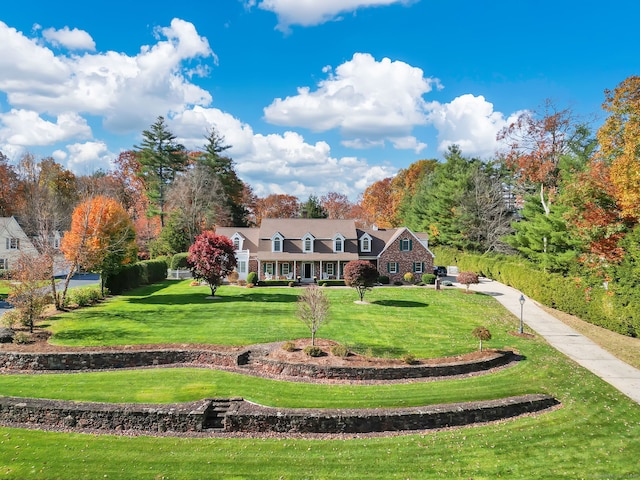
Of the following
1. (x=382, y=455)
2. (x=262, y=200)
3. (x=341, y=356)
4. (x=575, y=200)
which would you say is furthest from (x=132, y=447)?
(x=262, y=200)

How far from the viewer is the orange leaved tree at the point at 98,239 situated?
29.0m

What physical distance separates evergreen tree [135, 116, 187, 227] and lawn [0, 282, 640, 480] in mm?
34867

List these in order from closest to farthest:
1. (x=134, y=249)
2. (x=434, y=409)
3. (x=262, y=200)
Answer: (x=434, y=409) < (x=134, y=249) < (x=262, y=200)

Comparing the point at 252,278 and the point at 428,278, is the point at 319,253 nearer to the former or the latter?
the point at 252,278

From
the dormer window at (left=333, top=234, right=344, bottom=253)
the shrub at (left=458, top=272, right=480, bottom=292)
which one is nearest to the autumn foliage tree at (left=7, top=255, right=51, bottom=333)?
the dormer window at (left=333, top=234, right=344, bottom=253)

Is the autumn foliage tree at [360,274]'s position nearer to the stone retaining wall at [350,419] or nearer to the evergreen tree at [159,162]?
the stone retaining wall at [350,419]

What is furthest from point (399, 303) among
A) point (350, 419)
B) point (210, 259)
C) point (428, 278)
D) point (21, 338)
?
point (21, 338)

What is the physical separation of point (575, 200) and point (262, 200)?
58795mm

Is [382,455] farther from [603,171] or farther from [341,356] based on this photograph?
[603,171]

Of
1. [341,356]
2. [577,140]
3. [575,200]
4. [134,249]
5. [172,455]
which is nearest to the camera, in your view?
[172,455]

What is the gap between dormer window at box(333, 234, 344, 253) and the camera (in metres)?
44.1

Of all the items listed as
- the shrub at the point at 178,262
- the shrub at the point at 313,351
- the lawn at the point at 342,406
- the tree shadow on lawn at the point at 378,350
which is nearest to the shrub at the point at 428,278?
the lawn at the point at 342,406

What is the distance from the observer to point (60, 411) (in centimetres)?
1411

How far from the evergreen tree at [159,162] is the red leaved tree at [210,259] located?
2921cm
